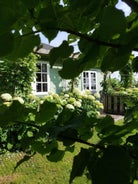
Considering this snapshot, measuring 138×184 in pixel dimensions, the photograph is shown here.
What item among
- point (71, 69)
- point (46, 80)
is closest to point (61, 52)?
point (71, 69)

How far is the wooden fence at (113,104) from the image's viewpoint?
1988 centimetres

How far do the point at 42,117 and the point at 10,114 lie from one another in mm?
97

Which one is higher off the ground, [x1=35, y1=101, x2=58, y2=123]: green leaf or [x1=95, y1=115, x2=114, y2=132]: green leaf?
[x1=35, y1=101, x2=58, y2=123]: green leaf

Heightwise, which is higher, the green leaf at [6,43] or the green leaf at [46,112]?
the green leaf at [6,43]

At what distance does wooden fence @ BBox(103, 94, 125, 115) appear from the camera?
19.9m

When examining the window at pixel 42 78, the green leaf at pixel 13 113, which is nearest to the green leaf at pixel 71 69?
the green leaf at pixel 13 113

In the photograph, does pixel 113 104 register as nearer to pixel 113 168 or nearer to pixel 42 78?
pixel 42 78

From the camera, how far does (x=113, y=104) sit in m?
20.6

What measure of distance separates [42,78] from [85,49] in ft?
60.6

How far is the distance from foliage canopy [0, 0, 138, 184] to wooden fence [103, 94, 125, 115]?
61.5 ft

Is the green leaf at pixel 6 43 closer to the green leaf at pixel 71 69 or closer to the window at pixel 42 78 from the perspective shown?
the green leaf at pixel 71 69

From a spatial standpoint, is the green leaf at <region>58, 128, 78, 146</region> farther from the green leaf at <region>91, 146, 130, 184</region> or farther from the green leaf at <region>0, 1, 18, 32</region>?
the green leaf at <region>0, 1, 18, 32</region>

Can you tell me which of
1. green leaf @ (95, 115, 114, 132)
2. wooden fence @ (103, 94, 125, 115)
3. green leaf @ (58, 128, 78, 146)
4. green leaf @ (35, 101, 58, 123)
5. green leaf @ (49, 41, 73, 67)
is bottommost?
wooden fence @ (103, 94, 125, 115)

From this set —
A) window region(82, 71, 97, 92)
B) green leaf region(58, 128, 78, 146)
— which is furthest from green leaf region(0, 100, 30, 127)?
window region(82, 71, 97, 92)
